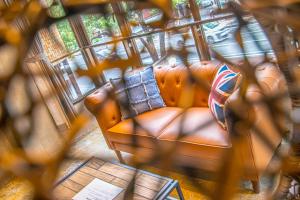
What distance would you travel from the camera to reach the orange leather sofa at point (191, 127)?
28 cm

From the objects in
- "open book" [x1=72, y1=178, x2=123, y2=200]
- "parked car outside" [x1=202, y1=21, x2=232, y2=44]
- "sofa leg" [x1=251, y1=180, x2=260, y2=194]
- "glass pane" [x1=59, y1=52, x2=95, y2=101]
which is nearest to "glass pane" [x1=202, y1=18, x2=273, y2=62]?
→ "parked car outside" [x1=202, y1=21, x2=232, y2=44]

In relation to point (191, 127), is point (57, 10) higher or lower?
higher

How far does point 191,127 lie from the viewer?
295 mm

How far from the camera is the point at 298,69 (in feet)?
1.02

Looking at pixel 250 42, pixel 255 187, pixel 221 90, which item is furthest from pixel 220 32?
pixel 255 187

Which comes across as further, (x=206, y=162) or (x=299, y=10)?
(x=206, y=162)

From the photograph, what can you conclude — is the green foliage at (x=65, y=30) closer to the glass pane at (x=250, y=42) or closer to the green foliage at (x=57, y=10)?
the green foliage at (x=57, y=10)

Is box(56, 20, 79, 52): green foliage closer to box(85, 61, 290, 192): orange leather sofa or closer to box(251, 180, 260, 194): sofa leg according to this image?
box(85, 61, 290, 192): orange leather sofa

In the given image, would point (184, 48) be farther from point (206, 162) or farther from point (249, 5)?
point (206, 162)

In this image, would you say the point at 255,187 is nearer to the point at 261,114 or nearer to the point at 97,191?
the point at 97,191

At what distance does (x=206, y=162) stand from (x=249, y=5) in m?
2.19

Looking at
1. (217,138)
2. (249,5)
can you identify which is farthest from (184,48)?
(217,138)

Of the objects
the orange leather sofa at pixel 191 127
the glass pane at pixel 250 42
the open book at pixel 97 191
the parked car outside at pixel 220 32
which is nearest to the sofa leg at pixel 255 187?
the orange leather sofa at pixel 191 127

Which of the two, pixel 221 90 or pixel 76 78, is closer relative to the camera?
pixel 76 78
